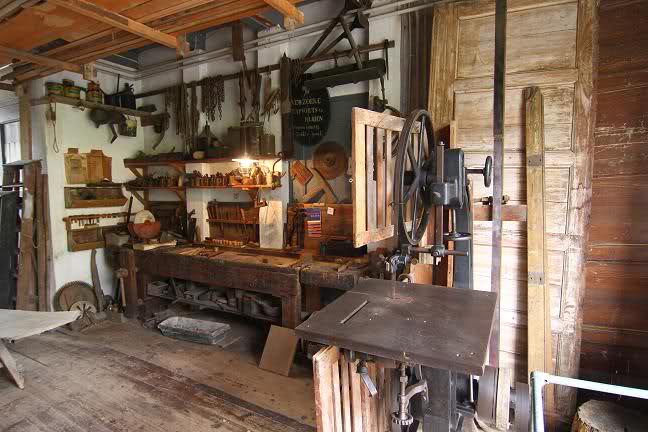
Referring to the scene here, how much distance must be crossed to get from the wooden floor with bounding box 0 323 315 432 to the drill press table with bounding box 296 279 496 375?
1.25m

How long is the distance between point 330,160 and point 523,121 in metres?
1.60

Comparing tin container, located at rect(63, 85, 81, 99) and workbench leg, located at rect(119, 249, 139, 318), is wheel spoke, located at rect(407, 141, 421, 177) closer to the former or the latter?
workbench leg, located at rect(119, 249, 139, 318)

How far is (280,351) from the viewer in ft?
9.95

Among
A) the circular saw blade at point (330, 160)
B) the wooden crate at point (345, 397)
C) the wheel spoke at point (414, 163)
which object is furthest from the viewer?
the circular saw blade at point (330, 160)

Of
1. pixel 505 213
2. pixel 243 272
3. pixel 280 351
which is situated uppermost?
pixel 505 213

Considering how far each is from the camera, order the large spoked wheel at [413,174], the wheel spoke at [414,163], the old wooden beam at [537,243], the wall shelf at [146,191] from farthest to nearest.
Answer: the wall shelf at [146,191]
the old wooden beam at [537,243]
the wheel spoke at [414,163]
the large spoked wheel at [413,174]

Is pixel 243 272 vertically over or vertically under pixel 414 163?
under

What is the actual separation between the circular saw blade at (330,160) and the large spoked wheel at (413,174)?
1.74 m

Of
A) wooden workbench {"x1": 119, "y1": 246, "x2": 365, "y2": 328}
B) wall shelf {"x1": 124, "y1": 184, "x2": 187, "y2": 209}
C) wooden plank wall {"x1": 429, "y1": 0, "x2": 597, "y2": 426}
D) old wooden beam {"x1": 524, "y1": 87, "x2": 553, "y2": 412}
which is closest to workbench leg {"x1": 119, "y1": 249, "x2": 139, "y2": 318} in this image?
wooden workbench {"x1": 119, "y1": 246, "x2": 365, "y2": 328}

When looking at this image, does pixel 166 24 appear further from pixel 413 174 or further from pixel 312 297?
pixel 312 297

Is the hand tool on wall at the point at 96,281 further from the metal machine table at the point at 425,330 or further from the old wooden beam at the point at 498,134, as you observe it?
the old wooden beam at the point at 498,134

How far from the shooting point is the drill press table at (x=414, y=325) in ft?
3.72

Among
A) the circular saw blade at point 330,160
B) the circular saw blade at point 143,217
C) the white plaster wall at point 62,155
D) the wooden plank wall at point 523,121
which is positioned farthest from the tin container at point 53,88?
the wooden plank wall at point 523,121

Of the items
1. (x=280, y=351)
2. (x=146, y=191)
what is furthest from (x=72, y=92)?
(x=280, y=351)
